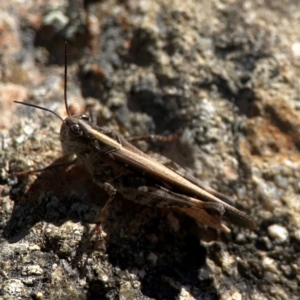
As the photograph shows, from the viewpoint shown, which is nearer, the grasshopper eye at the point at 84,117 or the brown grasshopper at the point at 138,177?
the brown grasshopper at the point at 138,177

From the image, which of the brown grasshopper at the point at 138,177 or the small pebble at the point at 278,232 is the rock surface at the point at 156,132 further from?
the brown grasshopper at the point at 138,177

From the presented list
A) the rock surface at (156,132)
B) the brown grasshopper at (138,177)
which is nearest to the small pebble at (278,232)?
the rock surface at (156,132)

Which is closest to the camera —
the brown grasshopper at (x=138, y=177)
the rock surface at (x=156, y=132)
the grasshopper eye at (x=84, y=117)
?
the rock surface at (x=156, y=132)

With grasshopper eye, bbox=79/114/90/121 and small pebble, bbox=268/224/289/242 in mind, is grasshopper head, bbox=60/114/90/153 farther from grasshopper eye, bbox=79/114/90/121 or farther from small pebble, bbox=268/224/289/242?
small pebble, bbox=268/224/289/242

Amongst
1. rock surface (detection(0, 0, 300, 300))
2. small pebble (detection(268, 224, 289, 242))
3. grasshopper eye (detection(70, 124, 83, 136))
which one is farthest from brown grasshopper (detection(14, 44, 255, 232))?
small pebble (detection(268, 224, 289, 242))

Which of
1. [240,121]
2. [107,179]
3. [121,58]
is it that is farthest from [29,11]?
[240,121]

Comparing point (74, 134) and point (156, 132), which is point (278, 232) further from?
point (74, 134)

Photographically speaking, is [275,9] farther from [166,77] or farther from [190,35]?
[166,77]
